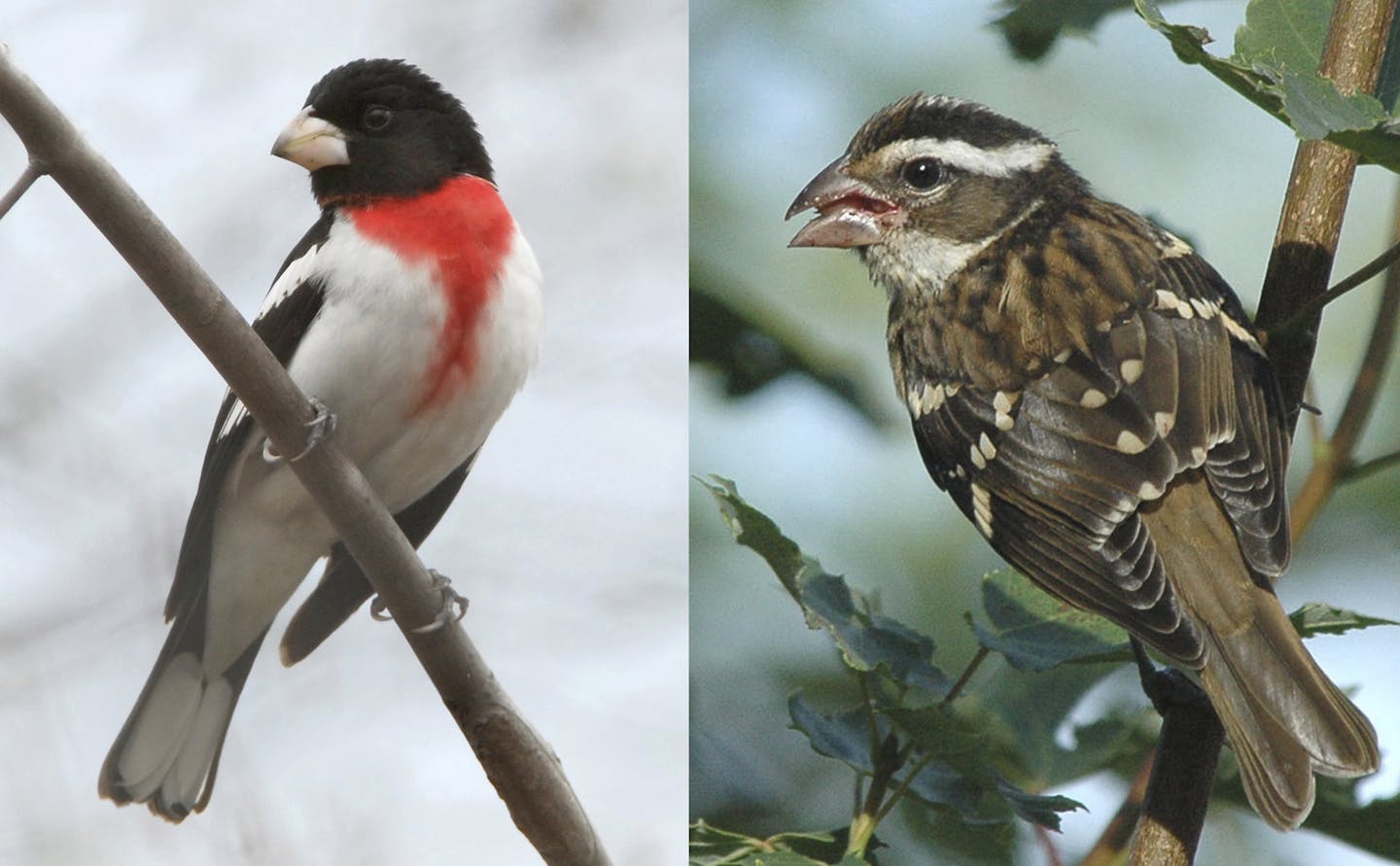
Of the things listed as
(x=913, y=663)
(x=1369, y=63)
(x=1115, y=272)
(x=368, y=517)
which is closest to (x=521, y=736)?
(x=368, y=517)

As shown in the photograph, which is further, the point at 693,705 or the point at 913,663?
the point at 693,705

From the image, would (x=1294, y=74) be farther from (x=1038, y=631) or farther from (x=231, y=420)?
(x=231, y=420)

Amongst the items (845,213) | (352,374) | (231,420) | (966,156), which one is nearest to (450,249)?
(352,374)

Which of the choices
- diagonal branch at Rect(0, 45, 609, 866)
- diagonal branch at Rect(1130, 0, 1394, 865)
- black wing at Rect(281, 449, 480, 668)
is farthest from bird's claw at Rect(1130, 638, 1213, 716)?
black wing at Rect(281, 449, 480, 668)

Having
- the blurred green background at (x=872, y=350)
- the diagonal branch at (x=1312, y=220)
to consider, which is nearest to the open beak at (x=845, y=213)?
the blurred green background at (x=872, y=350)

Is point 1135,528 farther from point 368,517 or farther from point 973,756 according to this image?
point 368,517

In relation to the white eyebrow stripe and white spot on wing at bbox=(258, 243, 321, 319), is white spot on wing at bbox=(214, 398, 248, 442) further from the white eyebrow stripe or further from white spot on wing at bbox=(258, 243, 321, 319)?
the white eyebrow stripe

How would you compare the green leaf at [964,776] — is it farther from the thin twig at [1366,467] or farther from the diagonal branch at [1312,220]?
the thin twig at [1366,467]

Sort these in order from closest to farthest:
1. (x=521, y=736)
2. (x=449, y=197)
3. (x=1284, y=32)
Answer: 1. (x=521, y=736)
2. (x=1284, y=32)
3. (x=449, y=197)
